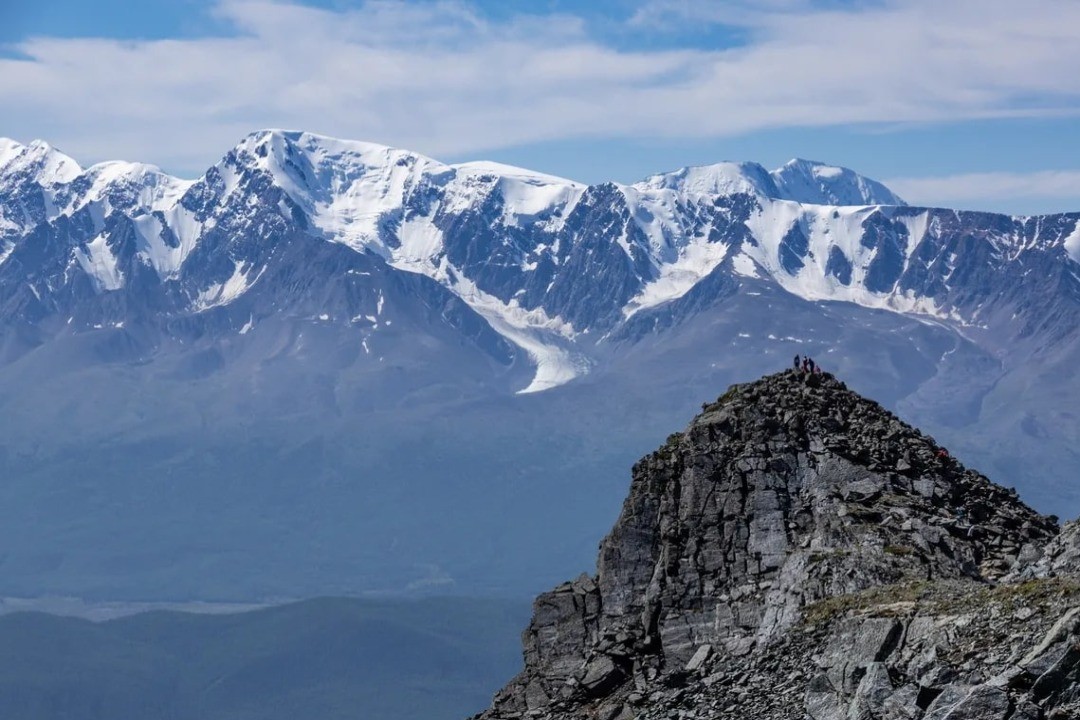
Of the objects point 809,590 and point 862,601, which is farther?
point 809,590

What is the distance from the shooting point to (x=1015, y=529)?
2067 inches

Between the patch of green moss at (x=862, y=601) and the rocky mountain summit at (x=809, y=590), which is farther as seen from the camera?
the patch of green moss at (x=862, y=601)

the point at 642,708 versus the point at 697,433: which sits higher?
the point at 697,433

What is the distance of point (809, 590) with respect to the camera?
45.7 meters

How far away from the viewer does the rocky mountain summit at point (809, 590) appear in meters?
38.0

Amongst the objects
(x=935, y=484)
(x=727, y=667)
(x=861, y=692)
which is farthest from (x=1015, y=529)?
(x=861, y=692)

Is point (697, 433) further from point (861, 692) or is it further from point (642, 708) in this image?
point (861, 692)

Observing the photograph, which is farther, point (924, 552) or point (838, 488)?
point (838, 488)

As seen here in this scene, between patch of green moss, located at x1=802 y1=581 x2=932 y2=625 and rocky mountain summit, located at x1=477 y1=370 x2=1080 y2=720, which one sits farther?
patch of green moss, located at x1=802 y1=581 x2=932 y2=625

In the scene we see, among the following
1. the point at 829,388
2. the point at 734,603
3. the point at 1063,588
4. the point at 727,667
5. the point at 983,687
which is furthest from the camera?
the point at 829,388

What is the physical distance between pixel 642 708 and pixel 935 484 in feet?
43.5

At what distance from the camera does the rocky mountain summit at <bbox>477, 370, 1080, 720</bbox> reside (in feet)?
125

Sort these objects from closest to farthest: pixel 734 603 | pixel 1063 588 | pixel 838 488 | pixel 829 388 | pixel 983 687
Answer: pixel 983 687 → pixel 1063 588 → pixel 734 603 → pixel 838 488 → pixel 829 388

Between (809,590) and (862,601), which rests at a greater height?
A: (862,601)
